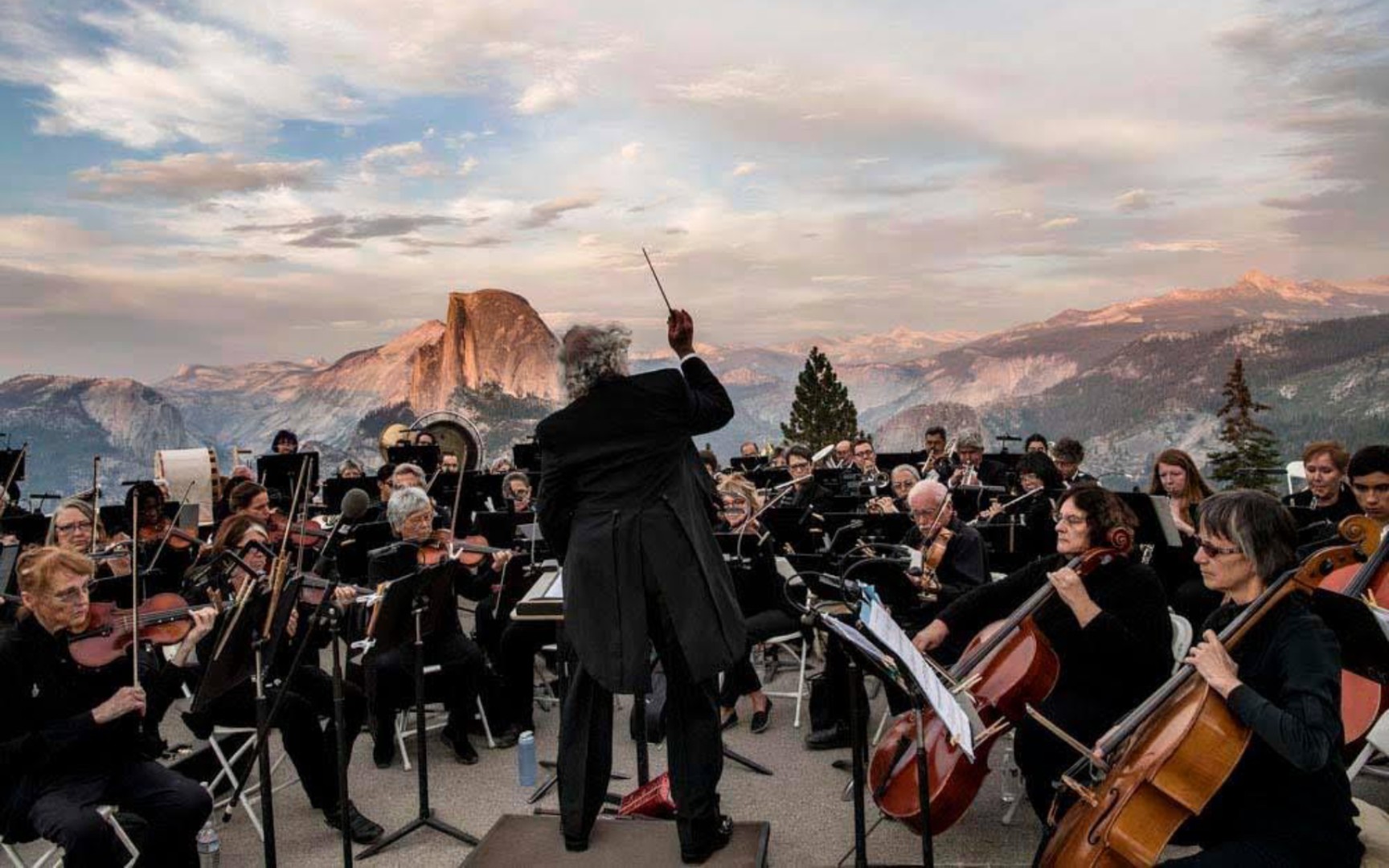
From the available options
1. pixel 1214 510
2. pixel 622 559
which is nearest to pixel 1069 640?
pixel 1214 510

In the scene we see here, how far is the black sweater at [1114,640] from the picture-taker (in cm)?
380

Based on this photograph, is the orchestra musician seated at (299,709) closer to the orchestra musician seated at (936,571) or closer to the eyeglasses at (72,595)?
the eyeglasses at (72,595)

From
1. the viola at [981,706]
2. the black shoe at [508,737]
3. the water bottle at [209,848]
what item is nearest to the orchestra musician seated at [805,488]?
the black shoe at [508,737]

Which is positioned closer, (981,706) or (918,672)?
(918,672)

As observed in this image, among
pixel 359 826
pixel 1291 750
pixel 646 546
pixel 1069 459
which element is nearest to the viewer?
→ pixel 1291 750

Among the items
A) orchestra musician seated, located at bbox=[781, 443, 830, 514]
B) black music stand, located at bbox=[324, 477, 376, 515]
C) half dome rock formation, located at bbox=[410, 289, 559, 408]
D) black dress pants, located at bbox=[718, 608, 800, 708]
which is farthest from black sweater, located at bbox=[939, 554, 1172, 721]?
half dome rock formation, located at bbox=[410, 289, 559, 408]

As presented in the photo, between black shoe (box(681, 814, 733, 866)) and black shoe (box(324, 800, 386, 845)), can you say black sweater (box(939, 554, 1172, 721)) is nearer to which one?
black shoe (box(681, 814, 733, 866))

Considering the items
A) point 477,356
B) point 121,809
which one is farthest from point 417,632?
point 477,356

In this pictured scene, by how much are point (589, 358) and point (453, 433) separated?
416 inches

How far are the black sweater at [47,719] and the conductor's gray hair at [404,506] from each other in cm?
232

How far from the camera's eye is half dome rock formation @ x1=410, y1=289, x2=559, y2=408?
93.0 feet

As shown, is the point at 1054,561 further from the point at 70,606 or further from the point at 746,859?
the point at 70,606

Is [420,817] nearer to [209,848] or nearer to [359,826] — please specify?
[359,826]

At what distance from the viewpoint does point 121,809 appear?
3.70m
